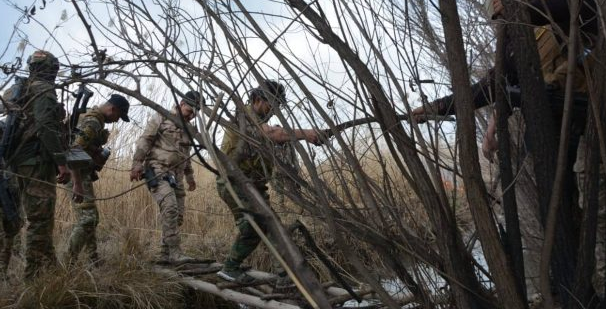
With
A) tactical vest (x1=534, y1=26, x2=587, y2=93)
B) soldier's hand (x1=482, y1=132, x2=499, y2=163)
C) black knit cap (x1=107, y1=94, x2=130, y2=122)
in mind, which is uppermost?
black knit cap (x1=107, y1=94, x2=130, y2=122)

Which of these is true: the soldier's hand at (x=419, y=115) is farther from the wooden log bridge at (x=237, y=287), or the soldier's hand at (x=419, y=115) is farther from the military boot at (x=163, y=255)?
the military boot at (x=163, y=255)

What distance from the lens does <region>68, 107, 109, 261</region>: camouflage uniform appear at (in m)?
4.29

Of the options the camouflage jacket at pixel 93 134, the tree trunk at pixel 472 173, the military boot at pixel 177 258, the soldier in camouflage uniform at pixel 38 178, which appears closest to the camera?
the tree trunk at pixel 472 173

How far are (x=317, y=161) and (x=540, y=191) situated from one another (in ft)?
2.01

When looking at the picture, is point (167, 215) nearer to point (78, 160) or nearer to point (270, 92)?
point (78, 160)

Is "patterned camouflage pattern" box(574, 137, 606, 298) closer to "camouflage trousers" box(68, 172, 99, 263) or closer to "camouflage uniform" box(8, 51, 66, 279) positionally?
"camouflage uniform" box(8, 51, 66, 279)

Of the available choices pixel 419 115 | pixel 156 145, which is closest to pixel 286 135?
pixel 419 115

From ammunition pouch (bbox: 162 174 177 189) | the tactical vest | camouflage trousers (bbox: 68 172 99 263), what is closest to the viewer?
the tactical vest

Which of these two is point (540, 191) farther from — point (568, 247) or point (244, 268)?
point (244, 268)

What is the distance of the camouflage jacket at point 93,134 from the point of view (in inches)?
167

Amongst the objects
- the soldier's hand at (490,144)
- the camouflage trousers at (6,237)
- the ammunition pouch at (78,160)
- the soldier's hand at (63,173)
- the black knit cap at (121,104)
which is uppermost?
the black knit cap at (121,104)

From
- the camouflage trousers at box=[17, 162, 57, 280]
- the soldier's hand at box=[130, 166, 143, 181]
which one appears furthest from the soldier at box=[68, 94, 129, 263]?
A: the soldier's hand at box=[130, 166, 143, 181]

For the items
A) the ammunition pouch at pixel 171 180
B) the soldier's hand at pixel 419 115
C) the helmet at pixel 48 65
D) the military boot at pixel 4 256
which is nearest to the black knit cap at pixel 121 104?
the ammunition pouch at pixel 171 180

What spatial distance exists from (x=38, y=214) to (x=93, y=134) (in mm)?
644
